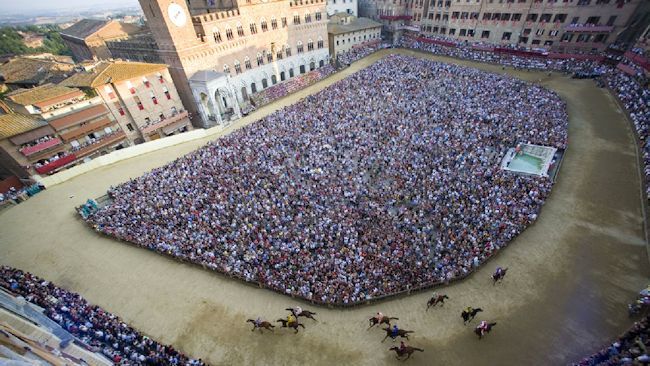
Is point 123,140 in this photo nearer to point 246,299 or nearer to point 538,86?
point 246,299

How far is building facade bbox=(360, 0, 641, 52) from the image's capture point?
38.5 metres

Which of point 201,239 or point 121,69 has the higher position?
point 121,69

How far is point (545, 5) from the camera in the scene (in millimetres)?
42500

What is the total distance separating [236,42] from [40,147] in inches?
1054

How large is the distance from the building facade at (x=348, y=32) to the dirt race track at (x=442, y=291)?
Result: 145ft

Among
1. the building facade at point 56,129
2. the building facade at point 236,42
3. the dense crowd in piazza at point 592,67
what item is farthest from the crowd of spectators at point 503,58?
the building facade at point 56,129

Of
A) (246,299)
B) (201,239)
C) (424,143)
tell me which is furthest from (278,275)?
(424,143)

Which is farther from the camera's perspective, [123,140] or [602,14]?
[602,14]

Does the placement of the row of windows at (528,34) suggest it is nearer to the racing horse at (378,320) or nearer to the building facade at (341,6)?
the building facade at (341,6)

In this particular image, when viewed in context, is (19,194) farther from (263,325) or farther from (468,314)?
(468,314)

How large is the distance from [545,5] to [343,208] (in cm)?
4863

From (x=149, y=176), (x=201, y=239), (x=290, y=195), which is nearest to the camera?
(x=201, y=239)

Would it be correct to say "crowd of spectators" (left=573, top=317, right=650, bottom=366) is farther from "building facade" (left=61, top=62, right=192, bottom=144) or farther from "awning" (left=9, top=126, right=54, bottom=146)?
"awning" (left=9, top=126, right=54, bottom=146)

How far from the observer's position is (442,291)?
16344mm
